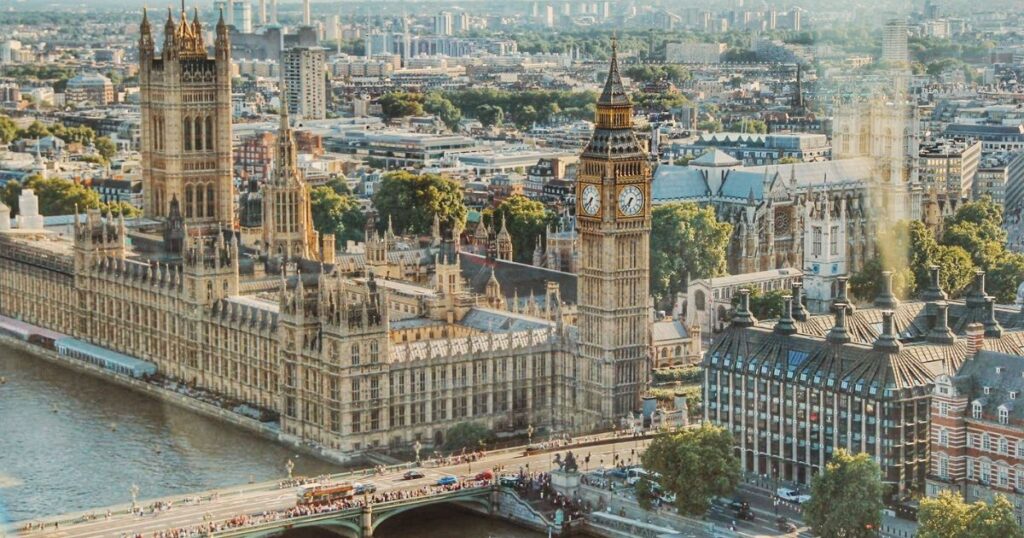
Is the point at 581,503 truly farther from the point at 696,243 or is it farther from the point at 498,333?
the point at 696,243

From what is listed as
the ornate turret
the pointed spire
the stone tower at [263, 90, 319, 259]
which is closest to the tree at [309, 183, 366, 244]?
the ornate turret

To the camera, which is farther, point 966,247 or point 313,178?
point 313,178

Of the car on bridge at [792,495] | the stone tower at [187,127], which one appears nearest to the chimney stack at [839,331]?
the car on bridge at [792,495]

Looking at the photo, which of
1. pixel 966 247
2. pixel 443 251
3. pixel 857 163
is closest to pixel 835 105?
pixel 857 163

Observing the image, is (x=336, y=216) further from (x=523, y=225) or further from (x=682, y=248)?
(x=682, y=248)

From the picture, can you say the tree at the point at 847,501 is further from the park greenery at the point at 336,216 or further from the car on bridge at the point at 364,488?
the park greenery at the point at 336,216

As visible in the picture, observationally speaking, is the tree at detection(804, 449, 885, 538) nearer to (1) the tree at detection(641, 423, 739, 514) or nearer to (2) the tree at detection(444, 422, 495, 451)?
(1) the tree at detection(641, 423, 739, 514)

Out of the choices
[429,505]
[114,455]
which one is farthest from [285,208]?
[429,505]
